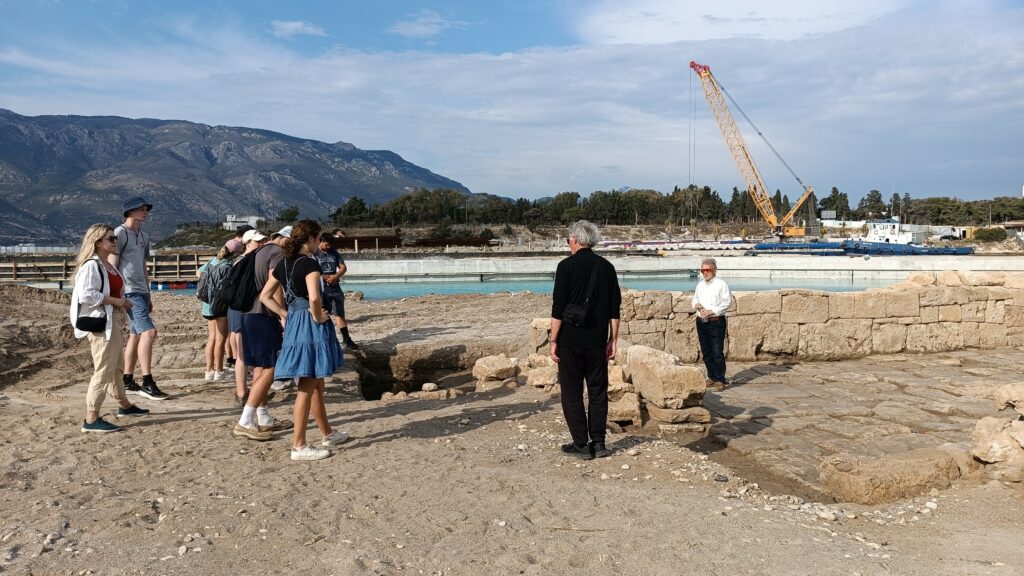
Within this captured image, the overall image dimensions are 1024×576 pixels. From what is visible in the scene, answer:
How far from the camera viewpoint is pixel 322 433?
5.02 m

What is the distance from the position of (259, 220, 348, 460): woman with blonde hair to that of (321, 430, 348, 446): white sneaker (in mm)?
151

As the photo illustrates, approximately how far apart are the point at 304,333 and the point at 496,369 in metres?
3.32

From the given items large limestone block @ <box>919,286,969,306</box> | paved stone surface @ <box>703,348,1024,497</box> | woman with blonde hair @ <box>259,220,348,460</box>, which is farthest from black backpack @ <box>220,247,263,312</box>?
large limestone block @ <box>919,286,969,306</box>

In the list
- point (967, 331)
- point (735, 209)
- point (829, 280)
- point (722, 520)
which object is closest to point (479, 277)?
point (829, 280)

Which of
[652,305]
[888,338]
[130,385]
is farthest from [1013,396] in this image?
[130,385]

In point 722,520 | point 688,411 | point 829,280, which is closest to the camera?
point 722,520

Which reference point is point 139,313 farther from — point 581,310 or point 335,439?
point 581,310

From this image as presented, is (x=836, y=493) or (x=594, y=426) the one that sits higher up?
(x=594, y=426)

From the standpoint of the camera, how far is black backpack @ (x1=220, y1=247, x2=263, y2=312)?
545 cm

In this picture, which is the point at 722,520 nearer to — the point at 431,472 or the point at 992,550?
the point at 992,550

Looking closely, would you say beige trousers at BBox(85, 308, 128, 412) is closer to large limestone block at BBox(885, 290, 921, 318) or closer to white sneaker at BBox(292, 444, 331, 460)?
white sneaker at BBox(292, 444, 331, 460)

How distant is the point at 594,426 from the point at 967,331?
8.03 meters

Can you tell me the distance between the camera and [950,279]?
10.7m

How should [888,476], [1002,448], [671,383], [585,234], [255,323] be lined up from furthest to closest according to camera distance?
[671,383] < [255,323] < [585,234] < [1002,448] < [888,476]
